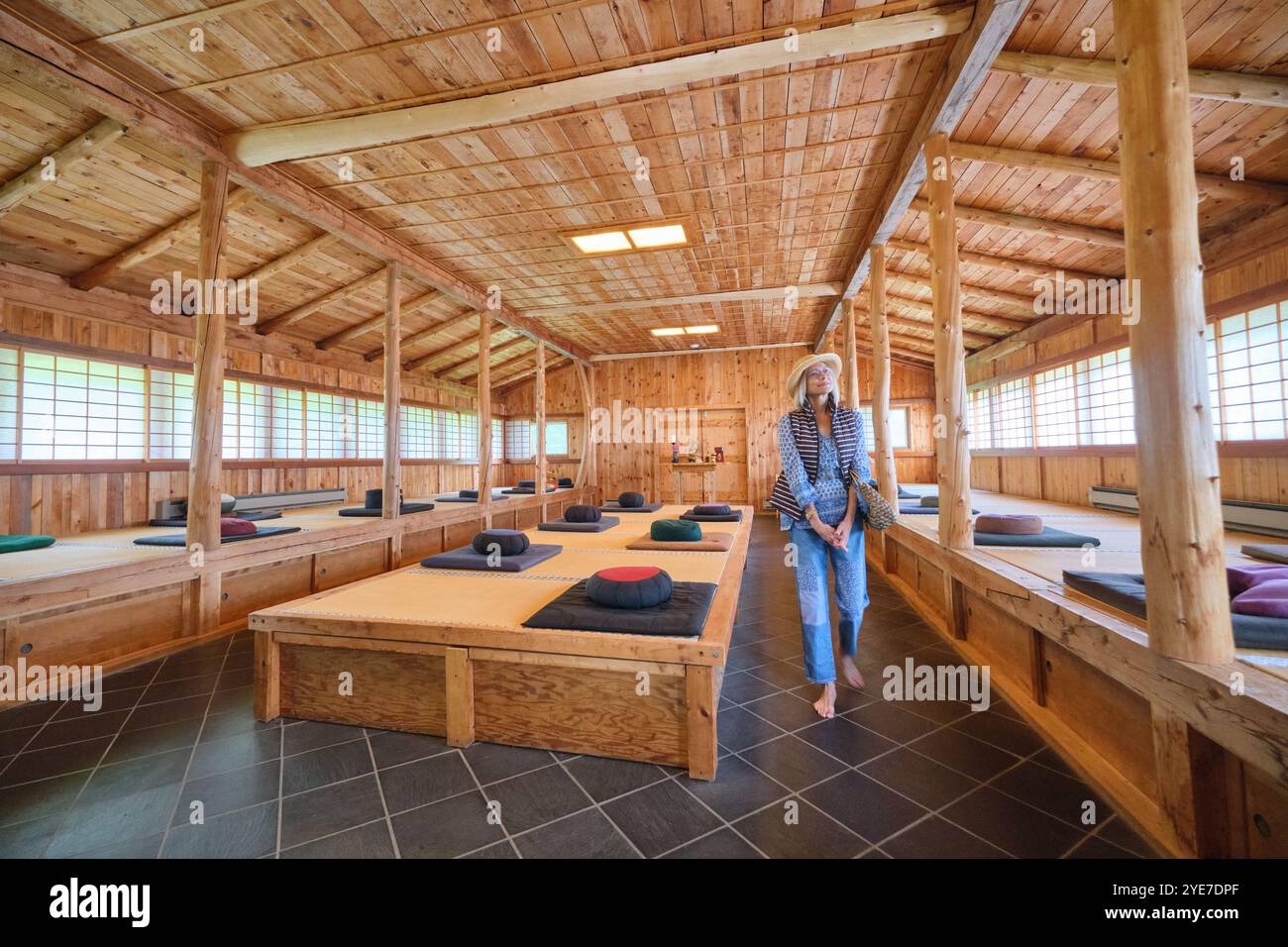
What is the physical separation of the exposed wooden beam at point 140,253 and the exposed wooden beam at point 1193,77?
5.51 metres

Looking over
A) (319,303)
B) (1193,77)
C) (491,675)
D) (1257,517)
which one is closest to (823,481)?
(491,675)

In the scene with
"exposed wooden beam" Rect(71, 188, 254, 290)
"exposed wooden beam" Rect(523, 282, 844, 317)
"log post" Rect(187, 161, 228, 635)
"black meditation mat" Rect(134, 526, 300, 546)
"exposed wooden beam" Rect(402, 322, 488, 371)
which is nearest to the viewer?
"log post" Rect(187, 161, 228, 635)

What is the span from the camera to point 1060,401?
5844mm

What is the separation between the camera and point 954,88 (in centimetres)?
277

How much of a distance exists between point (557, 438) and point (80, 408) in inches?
299

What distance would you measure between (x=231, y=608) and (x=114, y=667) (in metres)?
0.74

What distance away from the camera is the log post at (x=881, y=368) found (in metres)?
4.69

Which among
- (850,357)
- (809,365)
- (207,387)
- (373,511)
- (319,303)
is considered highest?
(319,303)

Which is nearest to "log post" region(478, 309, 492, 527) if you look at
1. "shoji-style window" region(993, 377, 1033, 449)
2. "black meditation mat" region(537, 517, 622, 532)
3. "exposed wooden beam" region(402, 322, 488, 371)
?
"black meditation mat" region(537, 517, 622, 532)

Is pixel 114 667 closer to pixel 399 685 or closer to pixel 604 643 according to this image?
pixel 399 685

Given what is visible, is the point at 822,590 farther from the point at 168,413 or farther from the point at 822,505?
the point at 168,413

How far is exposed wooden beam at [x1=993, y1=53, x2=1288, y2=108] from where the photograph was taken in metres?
2.47

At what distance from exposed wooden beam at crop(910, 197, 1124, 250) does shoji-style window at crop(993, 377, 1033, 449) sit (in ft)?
8.92

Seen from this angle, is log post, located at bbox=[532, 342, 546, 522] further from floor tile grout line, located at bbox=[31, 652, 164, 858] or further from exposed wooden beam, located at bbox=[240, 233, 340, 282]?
floor tile grout line, located at bbox=[31, 652, 164, 858]
